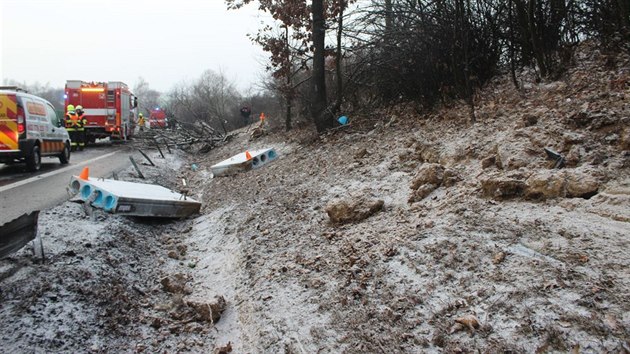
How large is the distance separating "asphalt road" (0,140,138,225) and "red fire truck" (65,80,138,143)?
621 cm

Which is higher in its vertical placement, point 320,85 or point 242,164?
point 320,85

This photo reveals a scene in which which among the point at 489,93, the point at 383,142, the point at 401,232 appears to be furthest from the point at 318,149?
the point at 401,232

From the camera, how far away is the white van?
9758 millimetres

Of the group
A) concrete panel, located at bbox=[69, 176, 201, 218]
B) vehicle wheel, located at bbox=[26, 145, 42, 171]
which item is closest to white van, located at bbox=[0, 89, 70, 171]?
vehicle wheel, located at bbox=[26, 145, 42, 171]

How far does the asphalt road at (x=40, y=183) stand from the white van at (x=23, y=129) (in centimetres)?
42

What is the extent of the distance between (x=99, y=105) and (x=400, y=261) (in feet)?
66.0

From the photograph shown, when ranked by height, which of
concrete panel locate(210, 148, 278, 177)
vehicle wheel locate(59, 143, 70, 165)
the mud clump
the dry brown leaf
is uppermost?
vehicle wheel locate(59, 143, 70, 165)

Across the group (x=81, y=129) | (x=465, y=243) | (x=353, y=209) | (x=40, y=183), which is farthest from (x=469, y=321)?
(x=81, y=129)

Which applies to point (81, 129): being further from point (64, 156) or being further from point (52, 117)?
point (52, 117)

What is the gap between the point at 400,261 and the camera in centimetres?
377

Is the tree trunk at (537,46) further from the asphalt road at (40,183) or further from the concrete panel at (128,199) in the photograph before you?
the asphalt road at (40,183)

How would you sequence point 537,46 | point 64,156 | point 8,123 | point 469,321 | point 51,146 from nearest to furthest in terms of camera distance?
point 469,321 → point 537,46 → point 8,123 → point 51,146 → point 64,156

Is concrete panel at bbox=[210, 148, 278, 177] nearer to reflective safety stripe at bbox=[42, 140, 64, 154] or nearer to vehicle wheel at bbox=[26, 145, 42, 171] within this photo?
vehicle wheel at bbox=[26, 145, 42, 171]

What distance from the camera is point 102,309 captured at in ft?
12.2
